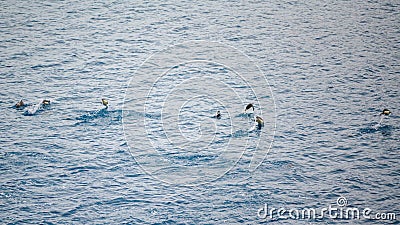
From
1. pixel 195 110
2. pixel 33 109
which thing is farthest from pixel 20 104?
pixel 195 110

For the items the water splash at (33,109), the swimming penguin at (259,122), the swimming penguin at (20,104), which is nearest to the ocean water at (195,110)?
the water splash at (33,109)

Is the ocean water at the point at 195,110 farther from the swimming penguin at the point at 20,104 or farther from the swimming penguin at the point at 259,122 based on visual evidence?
the swimming penguin at the point at 20,104

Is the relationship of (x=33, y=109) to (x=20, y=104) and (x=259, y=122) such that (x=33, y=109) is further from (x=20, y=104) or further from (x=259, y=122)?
(x=259, y=122)

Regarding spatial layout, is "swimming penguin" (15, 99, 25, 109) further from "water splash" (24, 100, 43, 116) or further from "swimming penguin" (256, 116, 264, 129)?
"swimming penguin" (256, 116, 264, 129)

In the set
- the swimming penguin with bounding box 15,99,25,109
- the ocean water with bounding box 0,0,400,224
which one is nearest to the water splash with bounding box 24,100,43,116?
the ocean water with bounding box 0,0,400,224

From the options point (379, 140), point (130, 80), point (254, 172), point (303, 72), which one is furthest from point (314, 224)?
point (130, 80)

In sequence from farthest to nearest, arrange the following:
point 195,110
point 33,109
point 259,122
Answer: point 195,110 < point 33,109 < point 259,122

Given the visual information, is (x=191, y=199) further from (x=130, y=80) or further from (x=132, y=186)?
(x=130, y=80)

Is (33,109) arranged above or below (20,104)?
below

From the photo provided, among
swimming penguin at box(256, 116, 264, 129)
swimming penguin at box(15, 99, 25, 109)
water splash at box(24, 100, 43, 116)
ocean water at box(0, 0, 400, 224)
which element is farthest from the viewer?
swimming penguin at box(15, 99, 25, 109)
